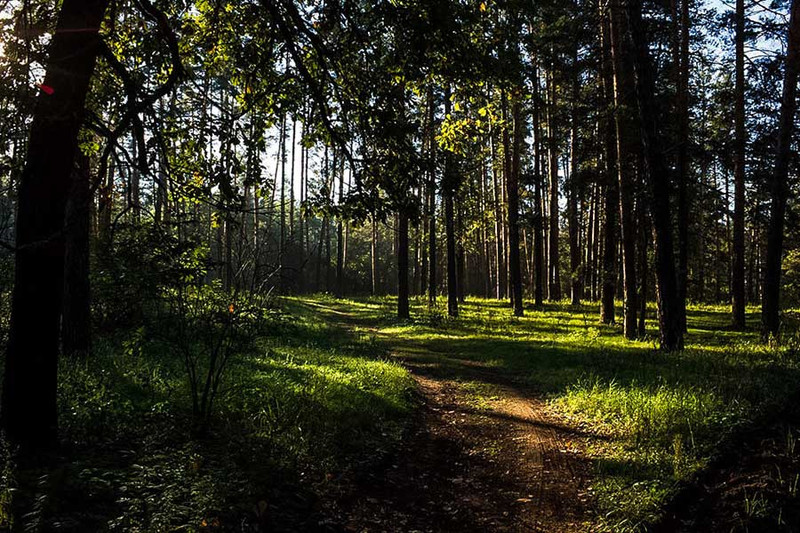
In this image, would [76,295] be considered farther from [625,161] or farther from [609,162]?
[609,162]

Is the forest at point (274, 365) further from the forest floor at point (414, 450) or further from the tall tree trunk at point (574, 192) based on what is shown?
the tall tree trunk at point (574, 192)

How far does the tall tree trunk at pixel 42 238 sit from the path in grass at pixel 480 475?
3.16 meters

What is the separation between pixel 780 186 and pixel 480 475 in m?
12.4

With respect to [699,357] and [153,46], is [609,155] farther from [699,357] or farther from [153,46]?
[153,46]

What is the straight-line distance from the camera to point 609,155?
50.3 feet

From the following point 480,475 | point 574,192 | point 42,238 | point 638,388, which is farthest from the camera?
point 574,192

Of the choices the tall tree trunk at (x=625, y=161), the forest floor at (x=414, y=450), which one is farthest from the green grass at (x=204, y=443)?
the tall tree trunk at (x=625, y=161)

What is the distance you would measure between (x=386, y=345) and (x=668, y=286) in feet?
25.7

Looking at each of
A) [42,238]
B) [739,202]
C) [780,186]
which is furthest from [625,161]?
[42,238]

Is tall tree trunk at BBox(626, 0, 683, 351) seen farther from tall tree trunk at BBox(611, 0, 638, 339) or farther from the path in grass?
the path in grass

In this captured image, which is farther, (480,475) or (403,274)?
(403,274)

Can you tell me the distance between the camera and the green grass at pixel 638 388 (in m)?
4.89

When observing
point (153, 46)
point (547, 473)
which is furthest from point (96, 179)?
point (547, 473)

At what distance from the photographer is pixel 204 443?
5.30 metres
